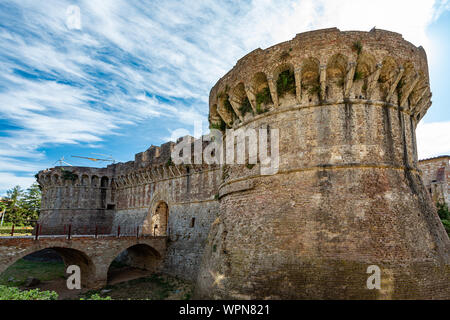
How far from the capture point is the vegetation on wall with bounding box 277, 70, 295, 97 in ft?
27.5

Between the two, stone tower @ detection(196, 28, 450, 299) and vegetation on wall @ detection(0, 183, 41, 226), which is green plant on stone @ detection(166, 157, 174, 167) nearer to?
stone tower @ detection(196, 28, 450, 299)

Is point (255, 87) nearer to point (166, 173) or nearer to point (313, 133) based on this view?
point (313, 133)

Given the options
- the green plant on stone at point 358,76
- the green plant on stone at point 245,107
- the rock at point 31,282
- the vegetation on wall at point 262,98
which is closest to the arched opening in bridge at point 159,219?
the rock at point 31,282

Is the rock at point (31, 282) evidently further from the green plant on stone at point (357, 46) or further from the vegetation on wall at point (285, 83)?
the green plant on stone at point (357, 46)

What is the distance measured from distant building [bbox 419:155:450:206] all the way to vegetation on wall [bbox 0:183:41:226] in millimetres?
44119

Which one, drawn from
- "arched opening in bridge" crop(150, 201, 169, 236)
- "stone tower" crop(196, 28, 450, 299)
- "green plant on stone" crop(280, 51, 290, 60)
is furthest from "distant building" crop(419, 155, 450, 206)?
"arched opening in bridge" crop(150, 201, 169, 236)

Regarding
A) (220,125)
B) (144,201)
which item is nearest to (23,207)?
(144,201)

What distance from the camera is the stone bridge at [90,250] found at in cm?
1215

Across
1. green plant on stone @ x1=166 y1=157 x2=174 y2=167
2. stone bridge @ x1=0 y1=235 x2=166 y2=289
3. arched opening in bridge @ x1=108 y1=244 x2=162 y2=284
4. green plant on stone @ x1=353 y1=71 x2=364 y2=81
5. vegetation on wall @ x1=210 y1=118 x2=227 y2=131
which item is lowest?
arched opening in bridge @ x1=108 y1=244 x2=162 y2=284

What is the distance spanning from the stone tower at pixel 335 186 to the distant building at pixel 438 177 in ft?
31.3

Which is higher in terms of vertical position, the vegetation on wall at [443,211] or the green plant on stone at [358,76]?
the green plant on stone at [358,76]

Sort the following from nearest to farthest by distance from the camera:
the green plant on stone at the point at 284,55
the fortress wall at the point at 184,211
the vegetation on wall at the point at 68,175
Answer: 1. the green plant on stone at the point at 284,55
2. the fortress wall at the point at 184,211
3. the vegetation on wall at the point at 68,175

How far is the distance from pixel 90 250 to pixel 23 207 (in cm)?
3255
